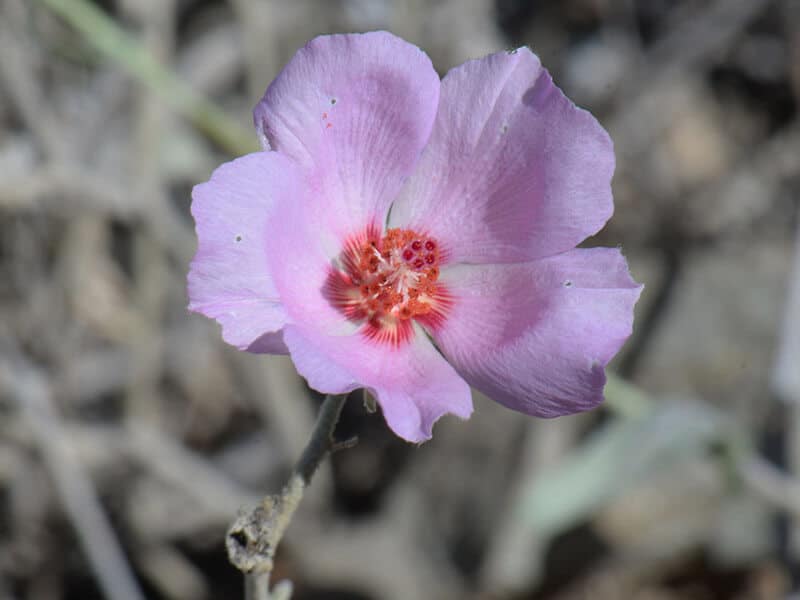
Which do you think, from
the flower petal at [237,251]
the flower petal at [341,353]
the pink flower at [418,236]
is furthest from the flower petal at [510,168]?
the flower petal at [237,251]

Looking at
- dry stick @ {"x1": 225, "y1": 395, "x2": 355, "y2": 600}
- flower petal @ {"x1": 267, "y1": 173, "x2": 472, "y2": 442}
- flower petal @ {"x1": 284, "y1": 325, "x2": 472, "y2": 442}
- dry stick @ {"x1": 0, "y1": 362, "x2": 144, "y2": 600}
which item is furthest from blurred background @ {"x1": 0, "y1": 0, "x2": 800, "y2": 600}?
dry stick @ {"x1": 225, "y1": 395, "x2": 355, "y2": 600}

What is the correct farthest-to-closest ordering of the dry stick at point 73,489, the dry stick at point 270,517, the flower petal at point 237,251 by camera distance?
1. the dry stick at point 73,489
2. the flower petal at point 237,251
3. the dry stick at point 270,517

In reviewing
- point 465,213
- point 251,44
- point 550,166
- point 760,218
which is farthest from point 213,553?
point 760,218

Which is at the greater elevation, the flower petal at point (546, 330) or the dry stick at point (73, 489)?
the flower petal at point (546, 330)

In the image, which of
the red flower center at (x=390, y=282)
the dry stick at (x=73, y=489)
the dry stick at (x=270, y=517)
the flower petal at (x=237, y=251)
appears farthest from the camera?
the dry stick at (x=73, y=489)

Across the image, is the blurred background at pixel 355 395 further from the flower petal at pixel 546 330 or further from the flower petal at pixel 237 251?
the flower petal at pixel 237 251
